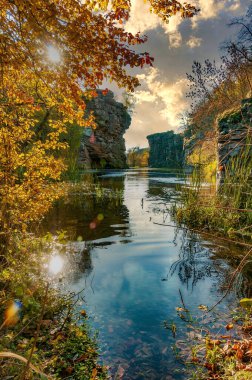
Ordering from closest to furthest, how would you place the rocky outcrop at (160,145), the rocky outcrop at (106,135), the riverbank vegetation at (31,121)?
the riverbank vegetation at (31,121)
the rocky outcrop at (106,135)
the rocky outcrop at (160,145)

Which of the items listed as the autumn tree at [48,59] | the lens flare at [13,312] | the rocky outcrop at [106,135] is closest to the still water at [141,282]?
the lens flare at [13,312]

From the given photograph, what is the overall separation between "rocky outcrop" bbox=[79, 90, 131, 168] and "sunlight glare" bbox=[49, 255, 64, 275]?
46267 millimetres

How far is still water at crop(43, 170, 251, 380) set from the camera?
3254mm

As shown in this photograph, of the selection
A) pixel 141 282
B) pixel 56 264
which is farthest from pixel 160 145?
pixel 141 282

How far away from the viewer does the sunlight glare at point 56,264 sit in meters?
5.27

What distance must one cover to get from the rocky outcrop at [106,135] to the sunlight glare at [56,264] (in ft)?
152

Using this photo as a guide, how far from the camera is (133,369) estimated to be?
3.01 metres

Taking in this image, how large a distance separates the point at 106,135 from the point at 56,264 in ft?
177

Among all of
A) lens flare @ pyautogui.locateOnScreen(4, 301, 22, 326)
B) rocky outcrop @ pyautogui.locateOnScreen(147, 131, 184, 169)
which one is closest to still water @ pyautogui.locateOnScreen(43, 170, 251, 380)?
lens flare @ pyautogui.locateOnScreen(4, 301, 22, 326)

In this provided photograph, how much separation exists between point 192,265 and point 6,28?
514 cm

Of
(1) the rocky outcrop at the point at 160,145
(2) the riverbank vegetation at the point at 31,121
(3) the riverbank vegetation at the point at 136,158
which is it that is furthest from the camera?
(3) the riverbank vegetation at the point at 136,158

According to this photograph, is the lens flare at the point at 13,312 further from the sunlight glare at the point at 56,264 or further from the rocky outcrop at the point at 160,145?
the rocky outcrop at the point at 160,145

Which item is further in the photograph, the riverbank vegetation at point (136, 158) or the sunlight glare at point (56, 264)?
the riverbank vegetation at point (136, 158)

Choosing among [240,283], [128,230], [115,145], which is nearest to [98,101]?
[115,145]
